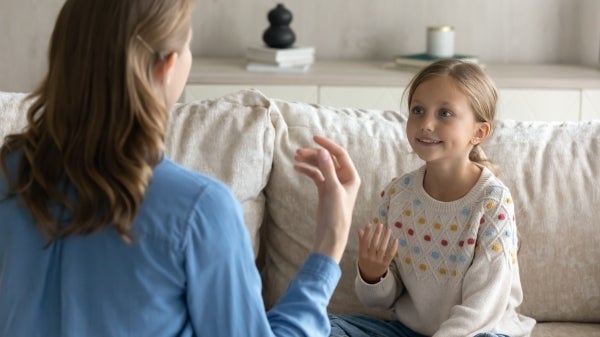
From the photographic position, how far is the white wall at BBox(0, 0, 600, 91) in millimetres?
3986

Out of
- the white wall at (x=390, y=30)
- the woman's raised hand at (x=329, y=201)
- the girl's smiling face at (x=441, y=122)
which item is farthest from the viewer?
the white wall at (x=390, y=30)

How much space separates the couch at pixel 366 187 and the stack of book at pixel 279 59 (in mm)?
1335

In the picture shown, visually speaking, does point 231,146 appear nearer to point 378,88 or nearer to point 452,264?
point 452,264

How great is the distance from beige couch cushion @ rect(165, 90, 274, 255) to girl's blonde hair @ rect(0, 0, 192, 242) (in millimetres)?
979

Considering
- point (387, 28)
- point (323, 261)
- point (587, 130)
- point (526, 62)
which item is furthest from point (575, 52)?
point (323, 261)

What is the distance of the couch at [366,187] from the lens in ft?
7.38

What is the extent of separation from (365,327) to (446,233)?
28 cm

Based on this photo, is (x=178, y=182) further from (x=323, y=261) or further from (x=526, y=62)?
(x=526, y=62)

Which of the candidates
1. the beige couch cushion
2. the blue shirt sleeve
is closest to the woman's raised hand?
the blue shirt sleeve

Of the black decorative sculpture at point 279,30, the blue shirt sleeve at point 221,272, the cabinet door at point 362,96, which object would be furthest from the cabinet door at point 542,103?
the blue shirt sleeve at point 221,272

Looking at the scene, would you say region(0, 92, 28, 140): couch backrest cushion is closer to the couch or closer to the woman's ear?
the couch

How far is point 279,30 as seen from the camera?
12.3 ft

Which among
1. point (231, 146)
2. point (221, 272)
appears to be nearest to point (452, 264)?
point (231, 146)

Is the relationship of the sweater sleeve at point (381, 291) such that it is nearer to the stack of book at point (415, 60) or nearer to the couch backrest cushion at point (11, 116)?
the couch backrest cushion at point (11, 116)
